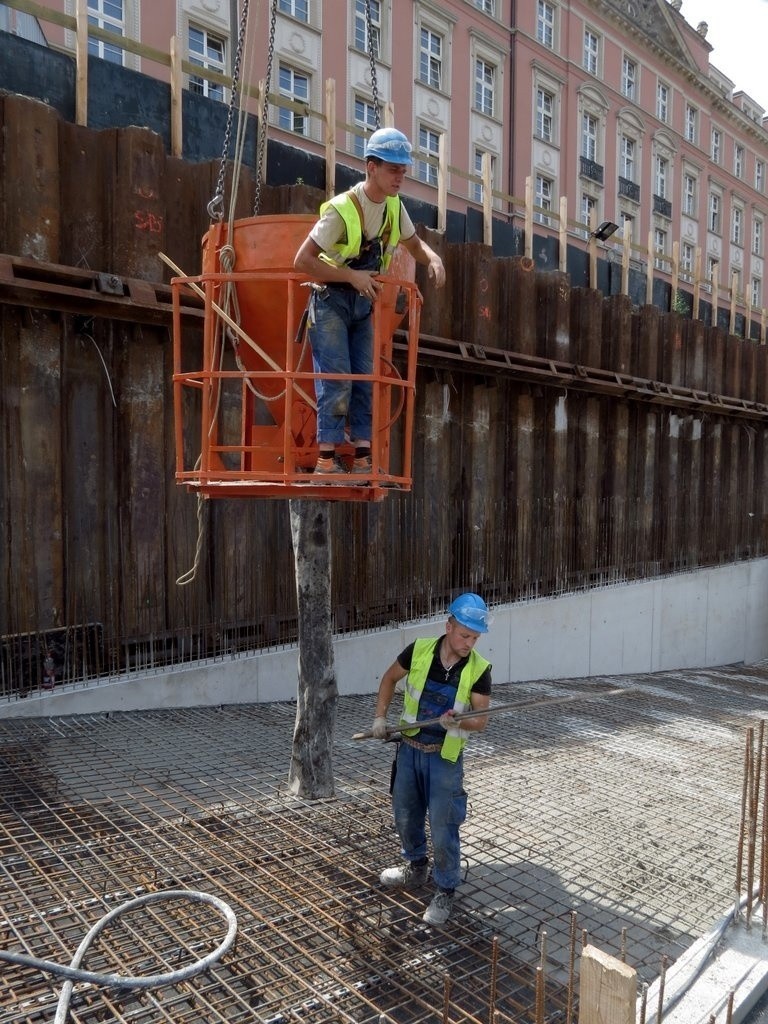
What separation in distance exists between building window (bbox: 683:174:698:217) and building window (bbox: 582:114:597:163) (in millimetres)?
8187

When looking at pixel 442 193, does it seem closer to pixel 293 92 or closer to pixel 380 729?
pixel 380 729

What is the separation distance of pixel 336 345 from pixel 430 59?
27.6 meters

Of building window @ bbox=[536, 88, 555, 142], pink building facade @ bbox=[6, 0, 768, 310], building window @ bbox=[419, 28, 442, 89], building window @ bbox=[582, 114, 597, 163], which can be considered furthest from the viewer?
building window @ bbox=[582, 114, 597, 163]

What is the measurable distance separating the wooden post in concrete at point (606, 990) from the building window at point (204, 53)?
Result: 23.5m

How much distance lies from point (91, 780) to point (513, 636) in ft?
21.0

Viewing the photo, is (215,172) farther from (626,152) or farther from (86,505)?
(626,152)

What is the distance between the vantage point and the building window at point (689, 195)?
132 feet

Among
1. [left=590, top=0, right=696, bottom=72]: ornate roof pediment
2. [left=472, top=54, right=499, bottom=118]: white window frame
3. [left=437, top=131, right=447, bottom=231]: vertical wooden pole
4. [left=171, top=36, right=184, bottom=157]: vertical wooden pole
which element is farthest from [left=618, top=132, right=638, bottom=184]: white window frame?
[left=171, top=36, right=184, bottom=157]: vertical wooden pole

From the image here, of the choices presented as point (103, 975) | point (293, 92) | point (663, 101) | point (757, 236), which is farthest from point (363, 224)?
point (757, 236)

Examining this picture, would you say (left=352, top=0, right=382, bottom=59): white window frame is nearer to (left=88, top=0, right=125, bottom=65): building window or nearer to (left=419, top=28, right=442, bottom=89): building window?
(left=419, top=28, right=442, bottom=89): building window

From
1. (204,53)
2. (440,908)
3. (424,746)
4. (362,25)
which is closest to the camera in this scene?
(440,908)

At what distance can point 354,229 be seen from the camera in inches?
160

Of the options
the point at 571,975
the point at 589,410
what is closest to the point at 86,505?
the point at 571,975

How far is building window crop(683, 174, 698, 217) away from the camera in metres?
40.2
